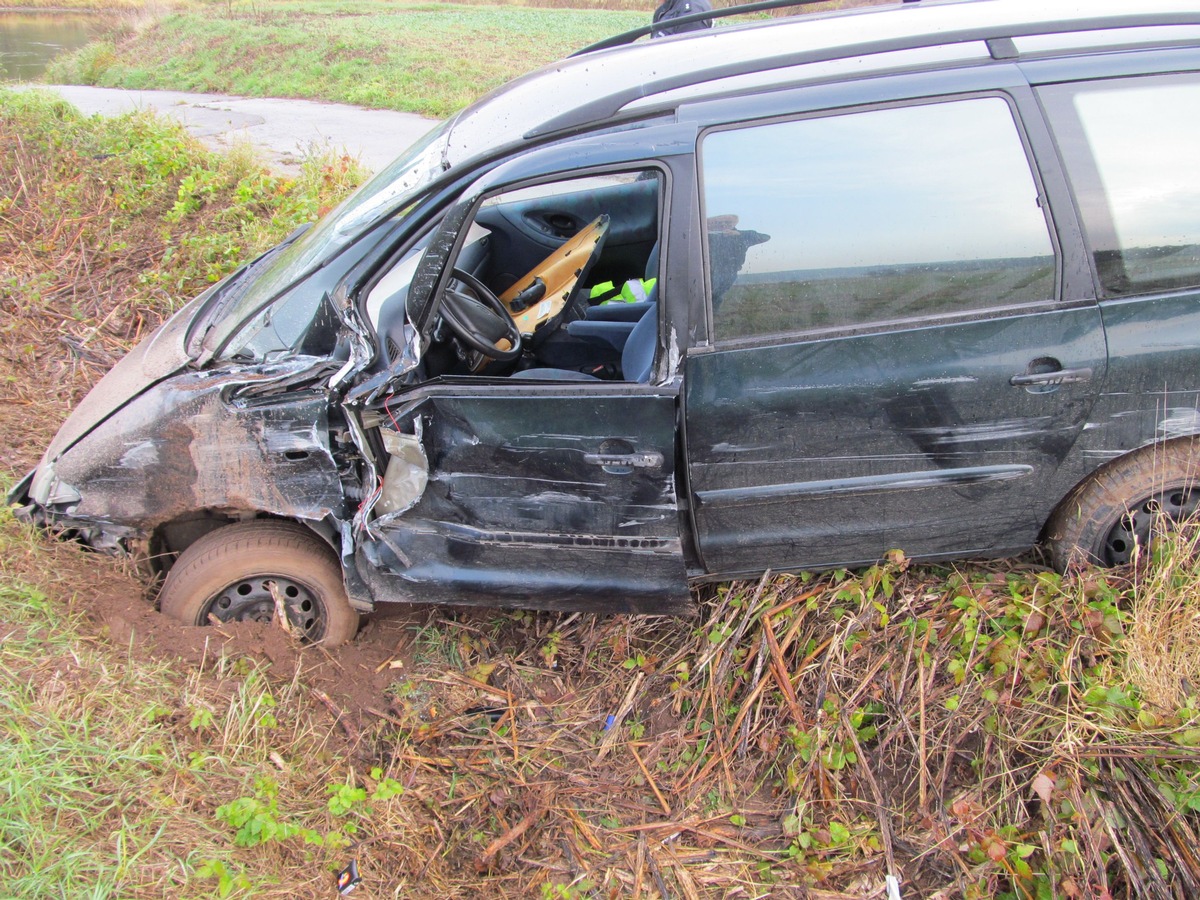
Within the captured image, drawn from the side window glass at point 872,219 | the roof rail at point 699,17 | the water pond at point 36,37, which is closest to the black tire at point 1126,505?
the side window glass at point 872,219

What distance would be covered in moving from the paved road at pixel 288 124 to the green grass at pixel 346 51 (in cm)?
70

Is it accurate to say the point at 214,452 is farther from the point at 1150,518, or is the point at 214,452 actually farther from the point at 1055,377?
the point at 1150,518

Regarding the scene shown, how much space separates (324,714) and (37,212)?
5.48 metres

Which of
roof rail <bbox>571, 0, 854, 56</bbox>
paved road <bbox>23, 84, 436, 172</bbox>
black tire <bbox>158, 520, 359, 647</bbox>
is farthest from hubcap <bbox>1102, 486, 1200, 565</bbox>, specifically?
paved road <bbox>23, 84, 436, 172</bbox>

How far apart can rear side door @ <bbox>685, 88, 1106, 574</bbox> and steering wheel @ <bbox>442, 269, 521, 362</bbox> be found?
90 centimetres

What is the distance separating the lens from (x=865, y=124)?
2.45 metres

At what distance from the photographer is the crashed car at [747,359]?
242 cm

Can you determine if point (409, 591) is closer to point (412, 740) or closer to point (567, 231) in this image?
point (412, 740)

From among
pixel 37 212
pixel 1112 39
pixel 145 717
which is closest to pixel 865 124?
pixel 1112 39

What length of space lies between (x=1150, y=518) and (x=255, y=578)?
3.06m

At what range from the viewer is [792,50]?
2725mm

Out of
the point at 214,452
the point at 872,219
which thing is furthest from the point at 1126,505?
the point at 214,452

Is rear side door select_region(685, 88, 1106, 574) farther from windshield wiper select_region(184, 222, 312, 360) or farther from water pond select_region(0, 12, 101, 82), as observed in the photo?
water pond select_region(0, 12, 101, 82)

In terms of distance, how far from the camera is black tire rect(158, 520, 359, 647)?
9.64 feet
